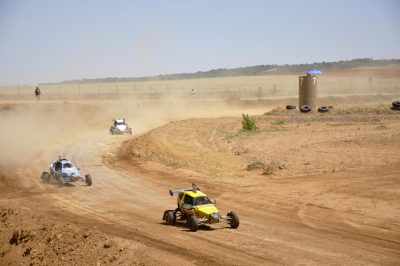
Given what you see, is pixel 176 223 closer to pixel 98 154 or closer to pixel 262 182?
pixel 262 182

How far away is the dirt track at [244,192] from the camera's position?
16.5 metres

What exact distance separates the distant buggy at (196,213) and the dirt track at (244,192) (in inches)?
14.7

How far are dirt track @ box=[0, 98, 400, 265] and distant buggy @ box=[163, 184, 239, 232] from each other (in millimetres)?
374

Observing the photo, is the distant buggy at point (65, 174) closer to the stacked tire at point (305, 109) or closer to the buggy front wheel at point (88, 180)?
the buggy front wheel at point (88, 180)

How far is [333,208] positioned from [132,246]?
30.1ft

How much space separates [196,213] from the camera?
60.5 feet

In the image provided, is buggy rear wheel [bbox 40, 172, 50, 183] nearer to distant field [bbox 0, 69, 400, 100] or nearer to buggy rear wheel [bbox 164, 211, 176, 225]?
buggy rear wheel [bbox 164, 211, 176, 225]

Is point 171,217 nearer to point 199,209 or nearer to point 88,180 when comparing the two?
point 199,209

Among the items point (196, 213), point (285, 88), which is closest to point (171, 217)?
point (196, 213)

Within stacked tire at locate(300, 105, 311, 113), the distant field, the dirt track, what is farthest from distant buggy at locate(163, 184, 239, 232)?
the distant field

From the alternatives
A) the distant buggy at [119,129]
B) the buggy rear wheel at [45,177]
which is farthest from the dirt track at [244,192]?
the distant buggy at [119,129]

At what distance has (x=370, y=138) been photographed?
36281 mm

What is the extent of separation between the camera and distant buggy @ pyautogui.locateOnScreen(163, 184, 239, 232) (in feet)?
59.4

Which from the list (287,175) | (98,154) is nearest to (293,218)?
(287,175)
